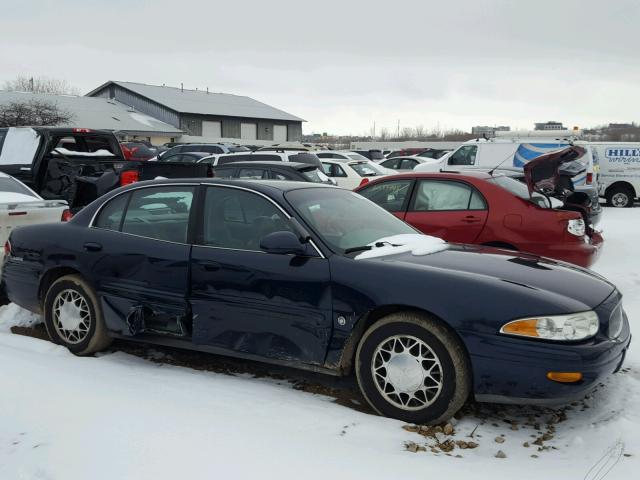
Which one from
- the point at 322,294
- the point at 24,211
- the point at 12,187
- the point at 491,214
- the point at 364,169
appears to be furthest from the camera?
the point at 364,169

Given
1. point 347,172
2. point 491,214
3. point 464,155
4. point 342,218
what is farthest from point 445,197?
→ point 464,155

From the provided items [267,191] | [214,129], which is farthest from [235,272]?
Answer: [214,129]

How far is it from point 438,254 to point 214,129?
52.8 metres

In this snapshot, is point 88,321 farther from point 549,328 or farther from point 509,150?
point 509,150

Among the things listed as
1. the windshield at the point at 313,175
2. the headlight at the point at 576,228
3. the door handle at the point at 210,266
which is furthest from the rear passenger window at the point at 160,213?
the windshield at the point at 313,175

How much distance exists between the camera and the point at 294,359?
13.3 feet

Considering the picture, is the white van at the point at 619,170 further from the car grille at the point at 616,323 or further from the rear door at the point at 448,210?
the car grille at the point at 616,323

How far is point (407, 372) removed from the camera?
12.1ft

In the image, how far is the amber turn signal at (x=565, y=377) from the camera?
3414mm

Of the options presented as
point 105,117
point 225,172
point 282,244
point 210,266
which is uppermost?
point 105,117

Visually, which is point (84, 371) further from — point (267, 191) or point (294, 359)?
point (267, 191)

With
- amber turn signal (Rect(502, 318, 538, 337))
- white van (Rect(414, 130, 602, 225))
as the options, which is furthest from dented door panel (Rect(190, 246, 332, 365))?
white van (Rect(414, 130, 602, 225))

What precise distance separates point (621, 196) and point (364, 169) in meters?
7.82

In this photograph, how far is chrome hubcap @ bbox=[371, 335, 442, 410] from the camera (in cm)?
366
